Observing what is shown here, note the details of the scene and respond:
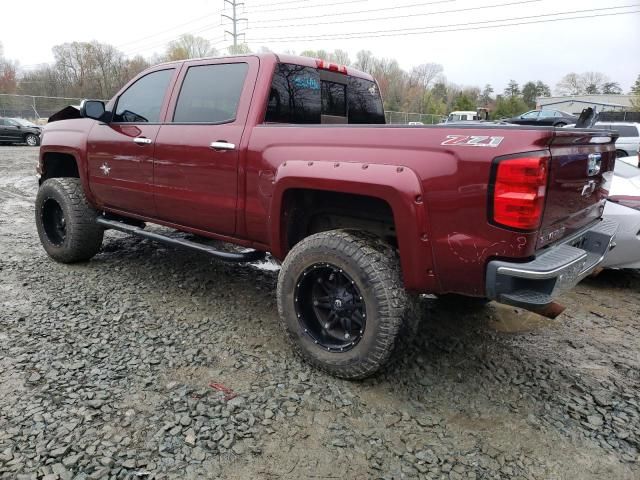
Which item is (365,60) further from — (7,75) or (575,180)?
(575,180)

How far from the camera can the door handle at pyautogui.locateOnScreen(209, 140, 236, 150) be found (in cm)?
329

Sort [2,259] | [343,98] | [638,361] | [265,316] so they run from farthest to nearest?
[2,259]
[343,98]
[265,316]
[638,361]

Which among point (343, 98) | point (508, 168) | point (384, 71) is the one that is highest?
point (384, 71)

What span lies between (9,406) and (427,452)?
218 cm

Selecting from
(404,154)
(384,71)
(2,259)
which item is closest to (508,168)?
(404,154)

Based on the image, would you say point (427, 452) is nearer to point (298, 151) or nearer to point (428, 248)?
point (428, 248)

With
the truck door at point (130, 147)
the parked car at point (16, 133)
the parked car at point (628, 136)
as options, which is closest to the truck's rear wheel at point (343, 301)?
the truck door at point (130, 147)

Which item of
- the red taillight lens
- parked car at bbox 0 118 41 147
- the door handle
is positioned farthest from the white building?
the red taillight lens

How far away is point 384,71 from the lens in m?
73.6

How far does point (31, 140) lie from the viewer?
22.7 meters

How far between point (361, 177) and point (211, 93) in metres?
1.65

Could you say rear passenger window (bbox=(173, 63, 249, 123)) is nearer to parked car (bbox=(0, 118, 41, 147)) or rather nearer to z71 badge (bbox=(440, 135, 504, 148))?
z71 badge (bbox=(440, 135, 504, 148))

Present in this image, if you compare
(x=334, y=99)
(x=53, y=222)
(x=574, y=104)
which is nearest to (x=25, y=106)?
(x=53, y=222)

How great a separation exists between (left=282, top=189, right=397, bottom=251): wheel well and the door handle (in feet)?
1.88
